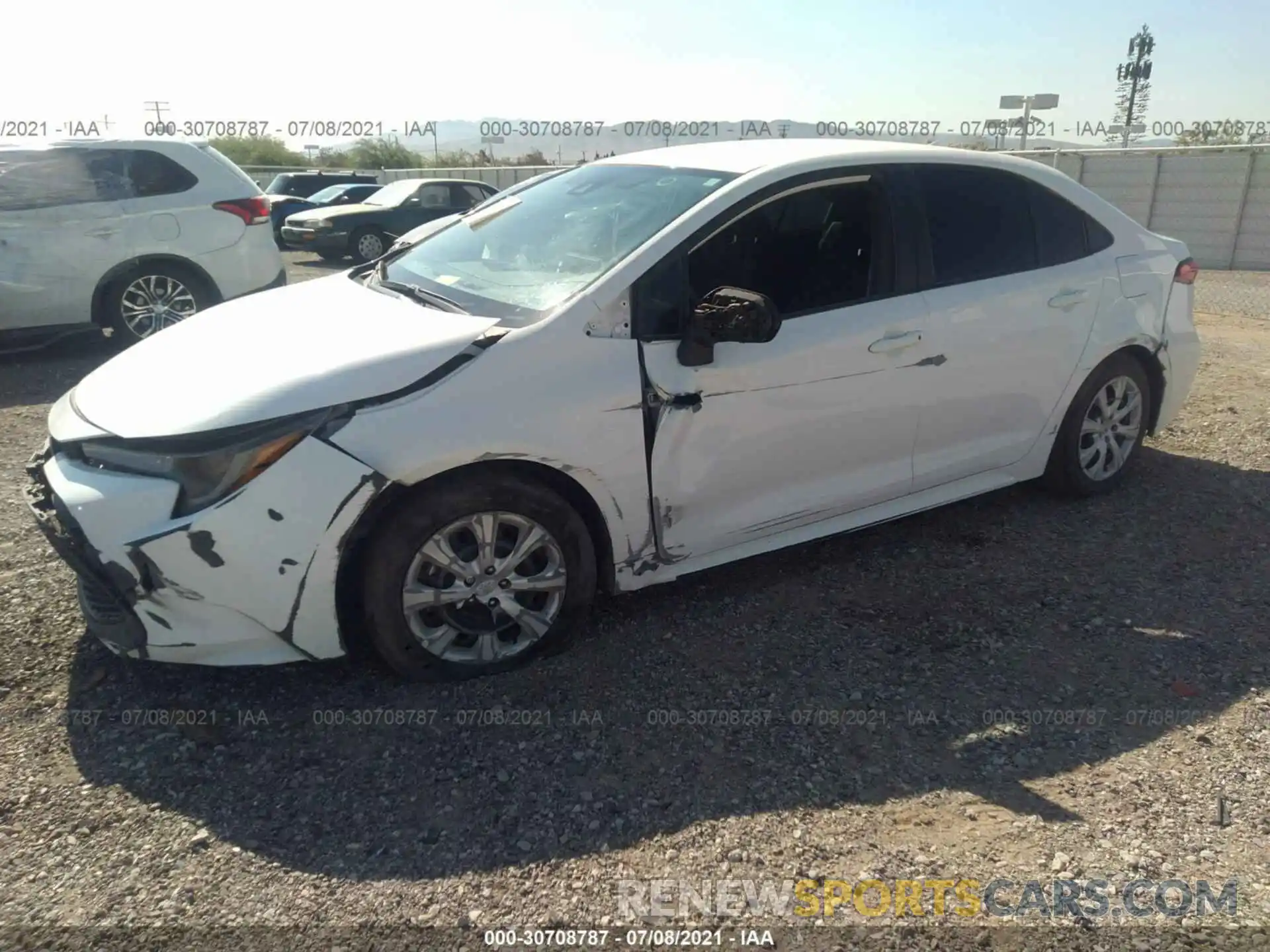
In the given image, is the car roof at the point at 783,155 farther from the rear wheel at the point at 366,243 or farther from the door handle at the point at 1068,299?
the rear wheel at the point at 366,243

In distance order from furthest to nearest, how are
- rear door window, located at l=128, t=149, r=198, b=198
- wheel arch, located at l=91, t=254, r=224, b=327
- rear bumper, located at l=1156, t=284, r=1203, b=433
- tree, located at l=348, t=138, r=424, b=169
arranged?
tree, located at l=348, t=138, r=424, b=169 → rear door window, located at l=128, t=149, r=198, b=198 → wheel arch, located at l=91, t=254, r=224, b=327 → rear bumper, located at l=1156, t=284, r=1203, b=433

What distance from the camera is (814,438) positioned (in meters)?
3.55

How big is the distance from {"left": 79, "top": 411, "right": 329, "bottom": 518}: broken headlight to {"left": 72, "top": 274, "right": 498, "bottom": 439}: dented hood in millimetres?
31

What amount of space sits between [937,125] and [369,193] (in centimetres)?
1517

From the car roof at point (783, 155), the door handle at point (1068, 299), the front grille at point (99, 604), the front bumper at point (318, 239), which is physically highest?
the car roof at point (783, 155)

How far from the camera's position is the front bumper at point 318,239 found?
1540 centimetres

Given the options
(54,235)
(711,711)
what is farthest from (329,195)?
(711,711)

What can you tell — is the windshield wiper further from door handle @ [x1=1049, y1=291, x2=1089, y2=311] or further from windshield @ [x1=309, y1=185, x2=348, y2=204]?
windshield @ [x1=309, y1=185, x2=348, y2=204]

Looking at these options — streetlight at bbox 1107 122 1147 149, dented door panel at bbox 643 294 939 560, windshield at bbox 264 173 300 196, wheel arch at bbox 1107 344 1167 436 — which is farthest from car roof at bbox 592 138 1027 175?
streetlight at bbox 1107 122 1147 149

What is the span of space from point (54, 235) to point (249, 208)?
58.3 inches

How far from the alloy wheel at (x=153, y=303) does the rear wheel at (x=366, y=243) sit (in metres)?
7.69

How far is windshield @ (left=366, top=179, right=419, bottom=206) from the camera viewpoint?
16175mm

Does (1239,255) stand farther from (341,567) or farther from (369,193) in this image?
(341,567)

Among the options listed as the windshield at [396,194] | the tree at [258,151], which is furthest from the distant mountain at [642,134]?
the tree at [258,151]
